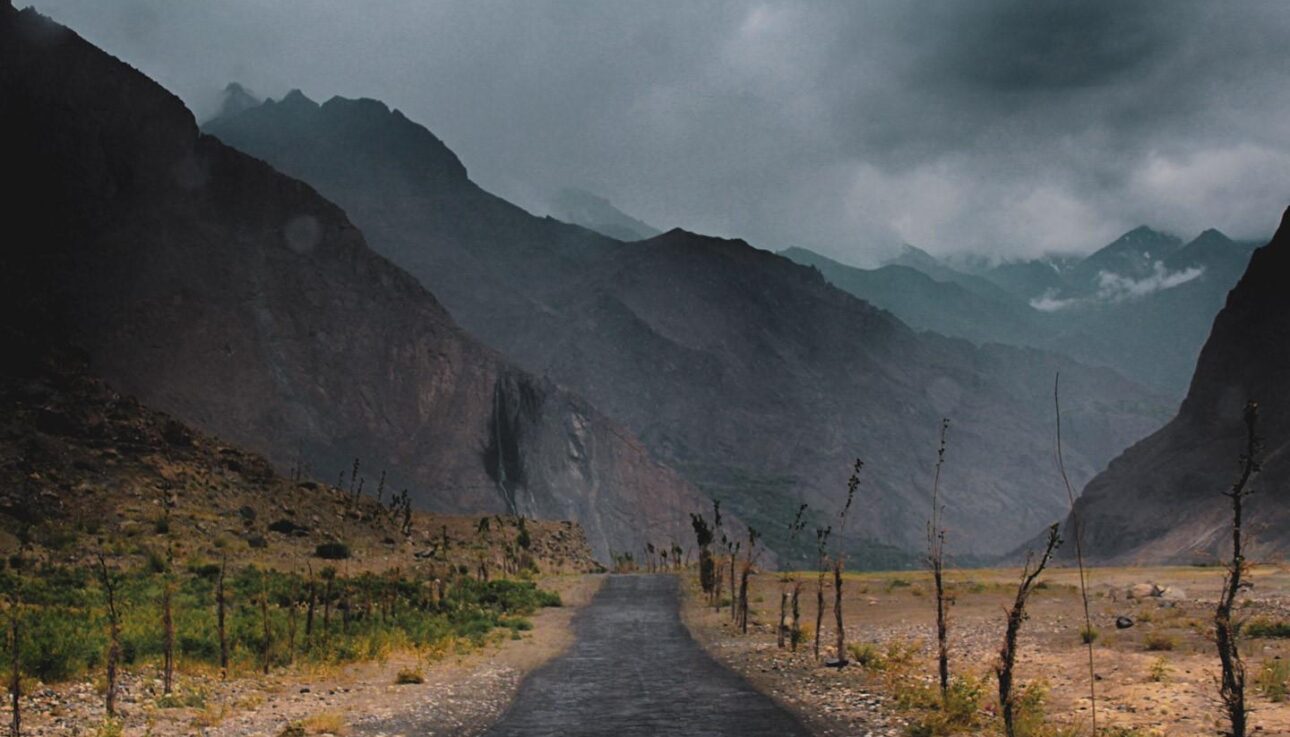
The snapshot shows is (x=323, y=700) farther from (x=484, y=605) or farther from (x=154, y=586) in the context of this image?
(x=484, y=605)

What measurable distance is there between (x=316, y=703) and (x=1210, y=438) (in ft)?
545

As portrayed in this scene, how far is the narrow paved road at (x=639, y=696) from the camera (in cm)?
2192

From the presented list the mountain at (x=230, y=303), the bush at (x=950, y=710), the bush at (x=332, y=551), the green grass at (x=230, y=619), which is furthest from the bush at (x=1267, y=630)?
the mountain at (x=230, y=303)

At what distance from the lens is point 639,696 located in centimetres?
2653

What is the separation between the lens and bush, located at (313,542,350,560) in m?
62.9

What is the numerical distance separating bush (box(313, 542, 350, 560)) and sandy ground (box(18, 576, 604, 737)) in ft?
105

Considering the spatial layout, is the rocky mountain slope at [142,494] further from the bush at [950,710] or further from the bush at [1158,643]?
the bush at [1158,643]

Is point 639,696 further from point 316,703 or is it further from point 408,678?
point 316,703

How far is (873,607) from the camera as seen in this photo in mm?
55594

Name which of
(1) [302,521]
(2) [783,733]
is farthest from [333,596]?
(2) [783,733]

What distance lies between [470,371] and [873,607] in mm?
120510

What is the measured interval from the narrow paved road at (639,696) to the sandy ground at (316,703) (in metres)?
1.12

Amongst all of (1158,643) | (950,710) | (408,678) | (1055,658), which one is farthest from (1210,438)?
(408,678)

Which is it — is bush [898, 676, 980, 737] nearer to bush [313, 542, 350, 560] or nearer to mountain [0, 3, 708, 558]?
bush [313, 542, 350, 560]
